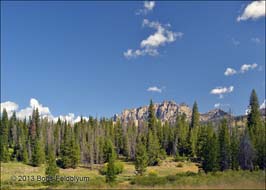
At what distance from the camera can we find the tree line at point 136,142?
74.6 m

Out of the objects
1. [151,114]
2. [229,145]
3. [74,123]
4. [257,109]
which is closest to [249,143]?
[229,145]

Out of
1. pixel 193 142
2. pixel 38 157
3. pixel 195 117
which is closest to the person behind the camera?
pixel 38 157

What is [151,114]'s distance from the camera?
114 meters

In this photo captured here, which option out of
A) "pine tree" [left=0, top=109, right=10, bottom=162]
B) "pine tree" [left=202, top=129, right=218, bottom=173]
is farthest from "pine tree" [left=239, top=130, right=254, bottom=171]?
"pine tree" [left=0, top=109, right=10, bottom=162]

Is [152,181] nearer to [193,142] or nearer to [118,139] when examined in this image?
[193,142]

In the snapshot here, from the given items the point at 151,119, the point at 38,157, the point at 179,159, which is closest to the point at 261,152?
the point at 179,159

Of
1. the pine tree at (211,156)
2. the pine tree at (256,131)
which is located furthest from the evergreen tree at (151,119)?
the pine tree at (211,156)

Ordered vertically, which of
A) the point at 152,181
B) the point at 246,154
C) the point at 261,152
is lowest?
the point at 246,154

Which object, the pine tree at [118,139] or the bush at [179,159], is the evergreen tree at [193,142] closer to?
the bush at [179,159]

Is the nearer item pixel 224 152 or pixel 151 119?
pixel 224 152

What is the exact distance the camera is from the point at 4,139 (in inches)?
4193

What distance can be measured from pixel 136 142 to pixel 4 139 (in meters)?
35.8

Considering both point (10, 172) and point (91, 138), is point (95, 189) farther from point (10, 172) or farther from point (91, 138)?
point (91, 138)

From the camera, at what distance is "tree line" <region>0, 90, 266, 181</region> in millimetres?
74625
